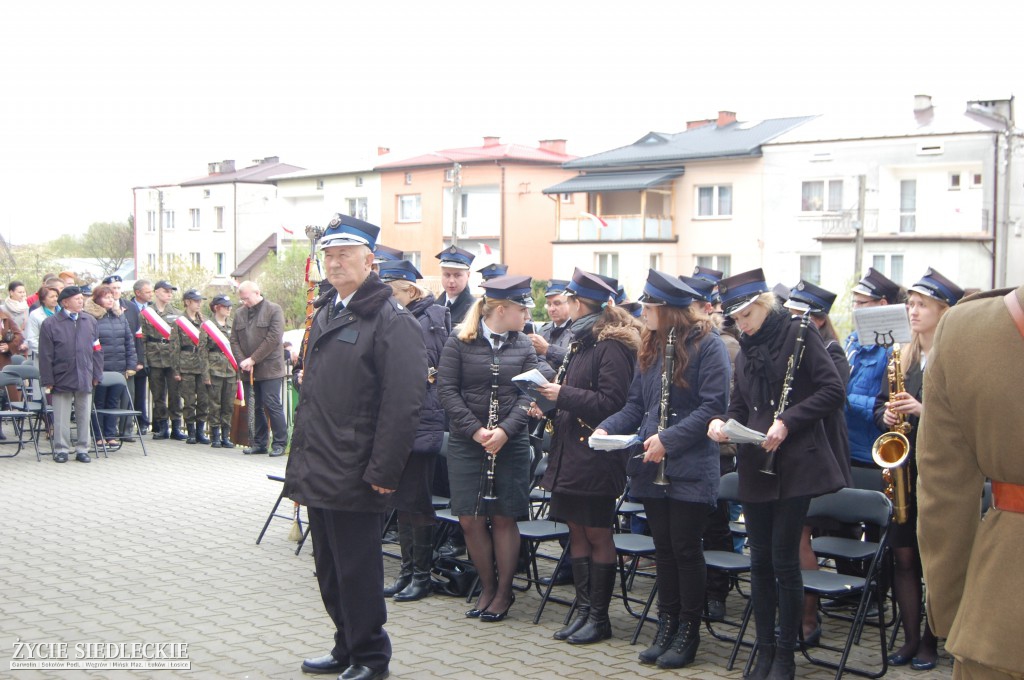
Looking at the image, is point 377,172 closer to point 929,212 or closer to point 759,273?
point 929,212

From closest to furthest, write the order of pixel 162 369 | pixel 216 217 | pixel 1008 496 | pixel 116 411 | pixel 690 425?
pixel 1008 496 < pixel 690 425 < pixel 116 411 < pixel 162 369 < pixel 216 217

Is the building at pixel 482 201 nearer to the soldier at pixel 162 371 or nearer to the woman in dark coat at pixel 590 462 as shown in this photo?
the soldier at pixel 162 371

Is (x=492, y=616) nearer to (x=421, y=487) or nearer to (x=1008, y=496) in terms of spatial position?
(x=421, y=487)

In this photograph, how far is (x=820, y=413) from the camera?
560 centimetres

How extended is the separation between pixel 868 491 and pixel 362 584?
2945 millimetres

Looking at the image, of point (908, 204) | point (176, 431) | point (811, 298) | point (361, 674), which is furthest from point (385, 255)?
point (908, 204)

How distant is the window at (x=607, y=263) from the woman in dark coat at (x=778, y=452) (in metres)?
44.8

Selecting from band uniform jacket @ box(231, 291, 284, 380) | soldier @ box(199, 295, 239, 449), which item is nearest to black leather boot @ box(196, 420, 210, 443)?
soldier @ box(199, 295, 239, 449)

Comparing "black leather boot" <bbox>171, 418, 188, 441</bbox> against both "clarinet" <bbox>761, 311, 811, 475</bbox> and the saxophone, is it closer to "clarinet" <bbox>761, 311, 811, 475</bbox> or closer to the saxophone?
the saxophone

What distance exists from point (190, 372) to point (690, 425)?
35.1 feet

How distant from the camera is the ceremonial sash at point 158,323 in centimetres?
1536

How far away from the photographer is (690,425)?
595 centimetres

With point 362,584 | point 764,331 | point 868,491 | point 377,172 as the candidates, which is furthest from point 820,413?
point 377,172

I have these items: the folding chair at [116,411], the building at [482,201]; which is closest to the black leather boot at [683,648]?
the folding chair at [116,411]
